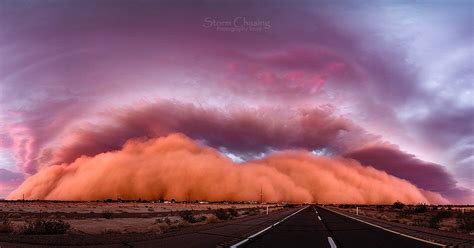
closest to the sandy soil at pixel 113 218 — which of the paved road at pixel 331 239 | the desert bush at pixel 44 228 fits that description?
the desert bush at pixel 44 228

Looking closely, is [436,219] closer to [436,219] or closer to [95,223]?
[436,219]

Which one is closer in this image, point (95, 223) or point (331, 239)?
point (331, 239)

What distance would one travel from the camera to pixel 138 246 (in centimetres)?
1155

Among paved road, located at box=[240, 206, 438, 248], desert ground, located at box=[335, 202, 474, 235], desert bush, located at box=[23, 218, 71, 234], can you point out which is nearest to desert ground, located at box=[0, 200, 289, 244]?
desert bush, located at box=[23, 218, 71, 234]

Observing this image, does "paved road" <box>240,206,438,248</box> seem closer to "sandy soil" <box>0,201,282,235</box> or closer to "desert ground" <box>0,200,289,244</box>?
"desert ground" <box>0,200,289,244</box>

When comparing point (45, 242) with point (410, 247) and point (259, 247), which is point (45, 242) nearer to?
point (259, 247)

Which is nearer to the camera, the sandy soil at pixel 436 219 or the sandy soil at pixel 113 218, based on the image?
the sandy soil at pixel 113 218

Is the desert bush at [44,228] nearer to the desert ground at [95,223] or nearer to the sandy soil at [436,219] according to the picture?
the desert ground at [95,223]

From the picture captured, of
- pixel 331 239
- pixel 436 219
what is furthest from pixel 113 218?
pixel 331 239

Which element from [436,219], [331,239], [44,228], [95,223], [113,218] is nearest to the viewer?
[331,239]

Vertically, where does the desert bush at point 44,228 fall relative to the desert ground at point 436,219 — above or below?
above

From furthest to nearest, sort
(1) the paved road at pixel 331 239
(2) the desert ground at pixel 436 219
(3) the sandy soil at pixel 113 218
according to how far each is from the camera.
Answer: (2) the desert ground at pixel 436 219 → (3) the sandy soil at pixel 113 218 → (1) the paved road at pixel 331 239

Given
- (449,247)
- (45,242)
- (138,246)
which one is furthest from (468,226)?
(45,242)

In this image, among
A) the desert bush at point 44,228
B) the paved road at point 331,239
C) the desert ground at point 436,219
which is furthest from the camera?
the desert ground at point 436,219
